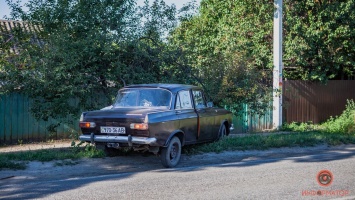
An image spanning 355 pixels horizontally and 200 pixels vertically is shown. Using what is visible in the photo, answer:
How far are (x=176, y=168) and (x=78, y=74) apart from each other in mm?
3738

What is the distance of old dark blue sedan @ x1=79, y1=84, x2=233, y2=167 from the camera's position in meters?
8.66

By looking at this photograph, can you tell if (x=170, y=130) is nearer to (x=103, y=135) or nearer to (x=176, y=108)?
(x=176, y=108)

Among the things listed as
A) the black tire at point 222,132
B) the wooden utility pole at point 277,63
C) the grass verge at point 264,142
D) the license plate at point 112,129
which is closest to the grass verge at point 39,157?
the license plate at point 112,129

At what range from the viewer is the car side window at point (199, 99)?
418 inches

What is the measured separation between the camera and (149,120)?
8.53 meters

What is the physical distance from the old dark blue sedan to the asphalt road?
498mm

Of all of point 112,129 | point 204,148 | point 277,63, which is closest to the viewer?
point 112,129

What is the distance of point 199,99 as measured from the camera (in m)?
10.8

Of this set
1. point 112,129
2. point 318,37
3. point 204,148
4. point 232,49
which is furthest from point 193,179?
point 318,37

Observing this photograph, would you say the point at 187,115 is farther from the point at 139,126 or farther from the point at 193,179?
the point at 193,179

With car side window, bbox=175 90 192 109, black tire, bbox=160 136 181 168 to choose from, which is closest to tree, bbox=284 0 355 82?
car side window, bbox=175 90 192 109

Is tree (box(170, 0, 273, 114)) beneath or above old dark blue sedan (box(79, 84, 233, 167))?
above

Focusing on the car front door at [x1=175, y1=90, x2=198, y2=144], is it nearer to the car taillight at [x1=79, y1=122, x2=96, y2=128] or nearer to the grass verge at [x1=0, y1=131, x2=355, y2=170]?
the grass verge at [x1=0, y1=131, x2=355, y2=170]

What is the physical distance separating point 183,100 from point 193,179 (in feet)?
8.82
